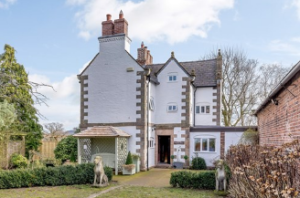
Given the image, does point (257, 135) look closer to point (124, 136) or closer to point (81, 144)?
point (124, 136)

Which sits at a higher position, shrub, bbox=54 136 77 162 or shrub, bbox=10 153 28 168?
shrub, bbox=54 136 77 162

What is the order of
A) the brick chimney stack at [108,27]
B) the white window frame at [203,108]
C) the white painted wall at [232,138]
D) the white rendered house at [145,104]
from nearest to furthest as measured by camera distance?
the white rendered house at [145,104] → the white painted wall at [232,138] → the brick chimney stack at [108,27] → the white window frame at [203,108]

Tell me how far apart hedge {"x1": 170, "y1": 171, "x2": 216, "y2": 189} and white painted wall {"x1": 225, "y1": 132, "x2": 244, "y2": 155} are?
6.36 metres

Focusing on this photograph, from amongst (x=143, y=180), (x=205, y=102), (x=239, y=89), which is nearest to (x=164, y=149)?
(x=205, y=102)

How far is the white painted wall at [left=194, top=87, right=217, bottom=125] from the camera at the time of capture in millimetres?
16822

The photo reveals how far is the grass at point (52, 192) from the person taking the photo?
7910 mm

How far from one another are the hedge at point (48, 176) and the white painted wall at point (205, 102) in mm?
9513

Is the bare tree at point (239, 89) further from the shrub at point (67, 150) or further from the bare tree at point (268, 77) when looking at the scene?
the shrub at point (67, 150)

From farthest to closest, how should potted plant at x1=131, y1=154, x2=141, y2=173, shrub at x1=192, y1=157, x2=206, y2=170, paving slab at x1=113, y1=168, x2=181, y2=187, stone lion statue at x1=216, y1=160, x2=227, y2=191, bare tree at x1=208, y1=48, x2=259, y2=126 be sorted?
bare tree at x1=208, y1=48, x2=259, y2=126 → shrub at x1=192, y1=157, x2=206, y2=170 → potted plant at x1=131, y1=154, x2=141, y2=173 → paving slab at x1=113, y1=168, x2=181, y2=187 → stone lion statue at x1=216, y1=160, x2=227, y2=191

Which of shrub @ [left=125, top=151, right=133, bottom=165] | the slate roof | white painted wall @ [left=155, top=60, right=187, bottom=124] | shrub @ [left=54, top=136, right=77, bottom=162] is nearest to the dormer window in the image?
white painted wall @ [left=155, top=60, right=187, bottom=124]

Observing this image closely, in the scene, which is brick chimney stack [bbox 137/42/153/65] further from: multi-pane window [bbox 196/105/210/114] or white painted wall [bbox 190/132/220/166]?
white painted wall [bbox 190/132/220/166]

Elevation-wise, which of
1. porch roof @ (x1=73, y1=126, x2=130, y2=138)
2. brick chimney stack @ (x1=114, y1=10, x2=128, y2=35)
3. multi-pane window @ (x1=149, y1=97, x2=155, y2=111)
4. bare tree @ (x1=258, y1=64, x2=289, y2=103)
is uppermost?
brick chimney stack @ (x1=114, y1=10, x2=128, y2=35)

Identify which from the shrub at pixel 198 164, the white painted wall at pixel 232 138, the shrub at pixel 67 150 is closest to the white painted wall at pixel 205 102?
the white painted wall at pixel 232 138

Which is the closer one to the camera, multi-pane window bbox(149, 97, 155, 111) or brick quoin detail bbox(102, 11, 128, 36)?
brick quoin detail bbox(102, 11, 128, 36)
